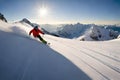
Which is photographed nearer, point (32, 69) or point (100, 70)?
point (32, 69)

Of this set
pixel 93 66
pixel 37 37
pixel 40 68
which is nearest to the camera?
pixel 40 68

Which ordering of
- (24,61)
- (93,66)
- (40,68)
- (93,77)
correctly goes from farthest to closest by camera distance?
1. (93,66)
2. (24,61)
3. (40,68)
4. (93,77)

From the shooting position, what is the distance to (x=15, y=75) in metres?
6.81

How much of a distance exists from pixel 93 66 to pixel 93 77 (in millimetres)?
1687

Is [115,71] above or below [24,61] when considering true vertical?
below

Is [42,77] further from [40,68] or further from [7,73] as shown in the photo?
[7,73]

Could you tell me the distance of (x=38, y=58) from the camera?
9234 millimetres

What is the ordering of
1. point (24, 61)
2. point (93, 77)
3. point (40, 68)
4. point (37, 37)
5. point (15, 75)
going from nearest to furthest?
1. point (15, 75)
2. point (93, 77)
3. point (40, 68)
4. point (24, 61)
5. point (37, 37)

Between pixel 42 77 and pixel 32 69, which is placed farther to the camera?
pixel 32 69

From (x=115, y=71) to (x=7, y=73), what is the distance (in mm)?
5737

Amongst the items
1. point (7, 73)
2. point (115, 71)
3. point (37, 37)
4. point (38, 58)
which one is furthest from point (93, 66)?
point (37, 37)

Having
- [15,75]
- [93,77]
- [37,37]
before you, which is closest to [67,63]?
[93,77]

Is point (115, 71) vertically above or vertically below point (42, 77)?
below

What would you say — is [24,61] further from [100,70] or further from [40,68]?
[100,70]
